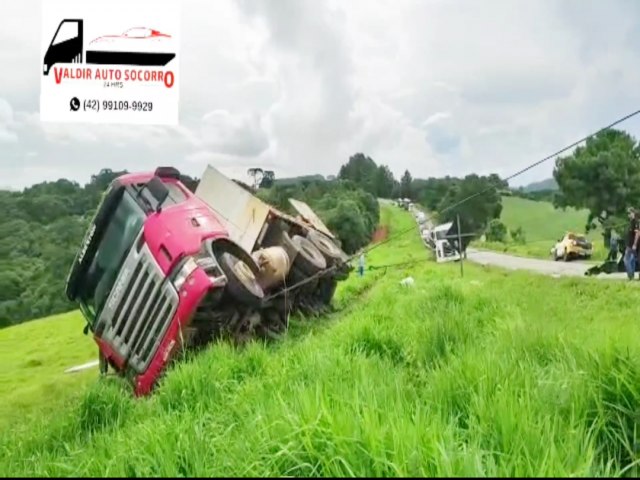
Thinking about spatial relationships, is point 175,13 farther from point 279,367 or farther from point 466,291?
point 466,291

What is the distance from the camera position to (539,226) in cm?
217

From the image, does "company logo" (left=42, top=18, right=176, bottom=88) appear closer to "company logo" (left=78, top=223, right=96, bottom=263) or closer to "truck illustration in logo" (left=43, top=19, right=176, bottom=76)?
"truck illustration in logo" (left=43, top=19, right=176, bottom=76)

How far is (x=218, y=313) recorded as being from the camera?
6.95 ft

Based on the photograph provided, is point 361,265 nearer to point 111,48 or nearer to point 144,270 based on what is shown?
point 144,270

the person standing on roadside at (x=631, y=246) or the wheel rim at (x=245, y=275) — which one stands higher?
the person standing on roadside at (x=631, y=246)

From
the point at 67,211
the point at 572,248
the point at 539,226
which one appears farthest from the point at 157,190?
the point at 572,248

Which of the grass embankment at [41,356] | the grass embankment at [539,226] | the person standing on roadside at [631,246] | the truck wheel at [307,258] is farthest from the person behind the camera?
the truck wheel at [307,258]

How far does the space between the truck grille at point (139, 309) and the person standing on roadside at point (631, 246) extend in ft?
5.21

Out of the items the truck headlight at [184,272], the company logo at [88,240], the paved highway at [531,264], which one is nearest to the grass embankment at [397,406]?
the paved highway at [531,264]

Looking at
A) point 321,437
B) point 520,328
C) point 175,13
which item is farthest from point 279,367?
point 175,13

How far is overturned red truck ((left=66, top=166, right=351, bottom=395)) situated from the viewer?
2043mm

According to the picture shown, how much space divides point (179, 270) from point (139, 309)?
0.23 metres

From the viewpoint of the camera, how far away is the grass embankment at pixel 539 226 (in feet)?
6.63

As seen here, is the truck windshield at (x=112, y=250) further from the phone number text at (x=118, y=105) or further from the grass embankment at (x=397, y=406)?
the phone number text at (x=118, y=105)
